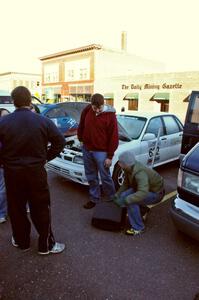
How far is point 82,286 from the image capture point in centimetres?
263

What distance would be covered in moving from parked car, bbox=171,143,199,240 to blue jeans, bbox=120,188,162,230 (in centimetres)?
54

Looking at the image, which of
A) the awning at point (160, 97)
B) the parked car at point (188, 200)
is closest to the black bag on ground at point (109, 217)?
the parked car at point (188, 200)

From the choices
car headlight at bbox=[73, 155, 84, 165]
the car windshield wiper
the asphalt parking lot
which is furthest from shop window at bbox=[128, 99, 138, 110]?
the asphalt parking lot

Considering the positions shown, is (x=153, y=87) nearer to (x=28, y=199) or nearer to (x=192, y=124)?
(x=192, y=124)

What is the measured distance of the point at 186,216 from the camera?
2.98 meters

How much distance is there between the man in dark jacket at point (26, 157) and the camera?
261cm

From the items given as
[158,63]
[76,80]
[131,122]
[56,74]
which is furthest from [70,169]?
[158,63]

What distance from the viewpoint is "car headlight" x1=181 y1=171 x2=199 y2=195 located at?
3021 mm

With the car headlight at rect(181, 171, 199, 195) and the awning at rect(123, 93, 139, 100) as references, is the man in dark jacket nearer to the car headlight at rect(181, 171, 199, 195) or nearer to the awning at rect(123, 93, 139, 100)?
the car headlight at rect(181, 171, 199, 195)

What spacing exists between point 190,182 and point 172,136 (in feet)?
11.7

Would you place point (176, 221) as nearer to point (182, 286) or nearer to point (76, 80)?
point (182, 286)

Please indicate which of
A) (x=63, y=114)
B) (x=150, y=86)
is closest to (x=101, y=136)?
(x=63, y=114)

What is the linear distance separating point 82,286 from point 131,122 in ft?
13.2

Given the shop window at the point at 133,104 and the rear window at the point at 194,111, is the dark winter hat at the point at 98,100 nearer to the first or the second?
the rear window at the point at 194,111
